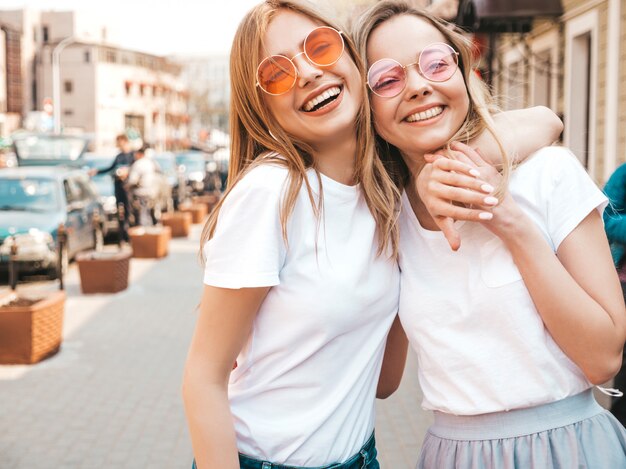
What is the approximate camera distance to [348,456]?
194 cm

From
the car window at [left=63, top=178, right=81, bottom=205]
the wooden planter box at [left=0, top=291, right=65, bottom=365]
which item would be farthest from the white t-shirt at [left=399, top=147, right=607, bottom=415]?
the car window at [left=63, top=178, right=81, bottom=205]

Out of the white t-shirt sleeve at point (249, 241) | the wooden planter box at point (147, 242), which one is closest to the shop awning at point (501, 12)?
the wooden planter box at point (147, 242)

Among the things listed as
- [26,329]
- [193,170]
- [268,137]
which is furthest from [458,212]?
[193,170]

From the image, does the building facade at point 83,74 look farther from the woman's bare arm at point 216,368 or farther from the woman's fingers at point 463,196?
the woman's fingers at point 463,196

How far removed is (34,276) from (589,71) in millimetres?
8736

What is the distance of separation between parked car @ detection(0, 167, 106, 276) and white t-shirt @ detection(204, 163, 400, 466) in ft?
28.0

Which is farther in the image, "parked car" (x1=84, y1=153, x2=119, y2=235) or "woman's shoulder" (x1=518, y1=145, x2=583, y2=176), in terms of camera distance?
"parked car" (x1=84, y1=153, x2=119, y2=235)

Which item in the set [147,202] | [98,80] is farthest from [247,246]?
[98,80]

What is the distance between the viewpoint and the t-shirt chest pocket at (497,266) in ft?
5.93

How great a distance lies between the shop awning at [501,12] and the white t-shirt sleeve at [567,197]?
948cm

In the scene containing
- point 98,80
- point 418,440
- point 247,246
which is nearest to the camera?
point 247,246

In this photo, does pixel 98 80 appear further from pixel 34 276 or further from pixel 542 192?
pixel 542 192

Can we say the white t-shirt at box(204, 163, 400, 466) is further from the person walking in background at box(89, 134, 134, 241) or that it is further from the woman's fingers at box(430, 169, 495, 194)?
the person walking in background at box(89, 134, 134, 241)

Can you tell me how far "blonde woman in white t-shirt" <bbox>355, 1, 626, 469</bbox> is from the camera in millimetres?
1748
